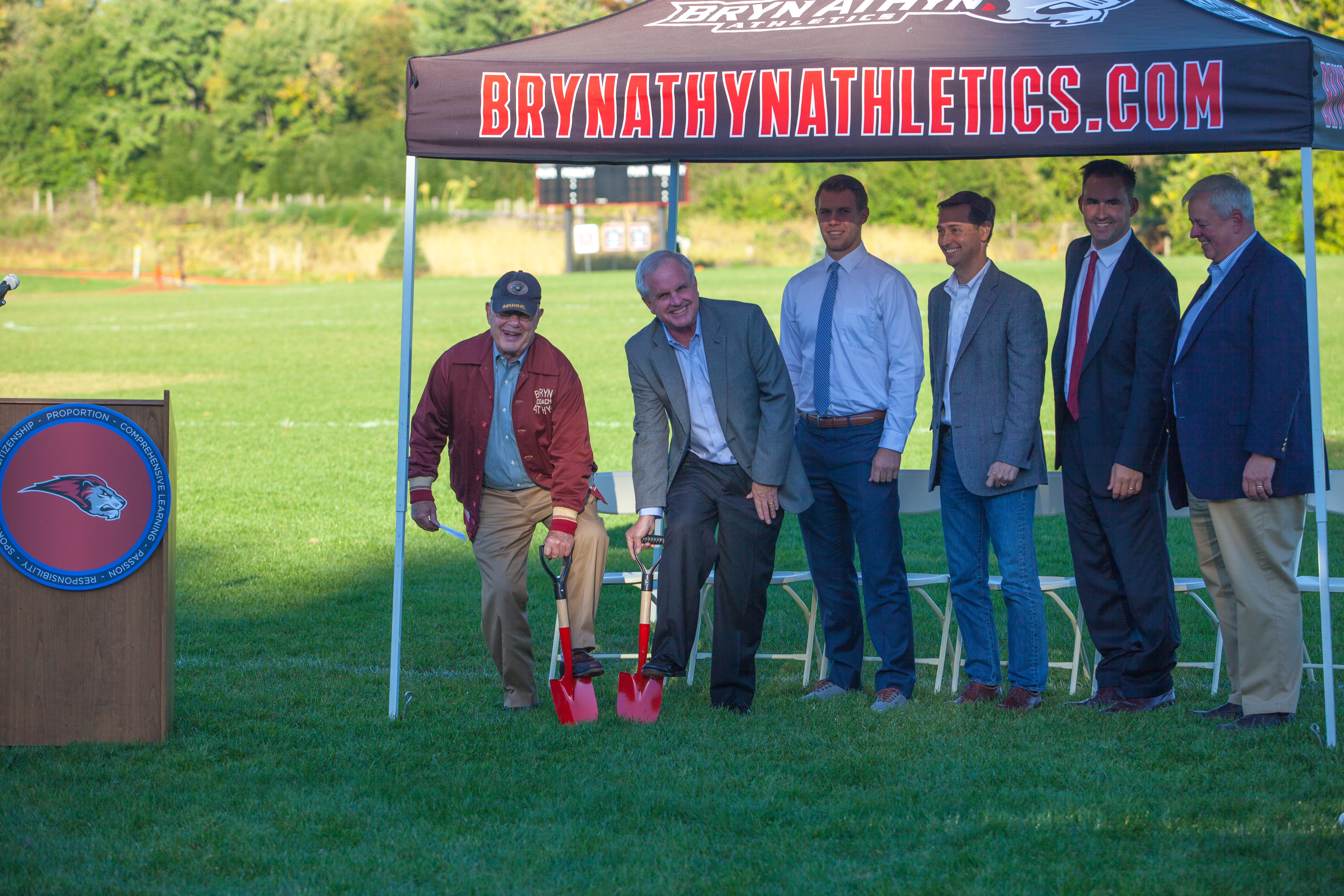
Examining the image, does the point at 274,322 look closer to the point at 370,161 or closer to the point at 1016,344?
the point at 1016,344

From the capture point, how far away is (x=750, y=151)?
5297 millimetres

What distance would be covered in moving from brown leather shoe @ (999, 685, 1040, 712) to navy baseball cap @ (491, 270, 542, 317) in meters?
2.48

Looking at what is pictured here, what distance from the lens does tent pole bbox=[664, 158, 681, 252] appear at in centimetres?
625

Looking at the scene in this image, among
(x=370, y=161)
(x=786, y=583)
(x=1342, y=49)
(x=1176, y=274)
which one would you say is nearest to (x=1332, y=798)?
(x=1342, y=49)

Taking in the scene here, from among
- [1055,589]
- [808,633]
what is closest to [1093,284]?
[1055,589]

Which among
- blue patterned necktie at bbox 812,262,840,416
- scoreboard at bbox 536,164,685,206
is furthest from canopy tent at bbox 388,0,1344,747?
scoreboard at bbox 536,164,685,206

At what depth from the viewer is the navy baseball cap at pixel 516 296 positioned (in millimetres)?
5352

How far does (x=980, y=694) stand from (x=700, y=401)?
168 centimetres

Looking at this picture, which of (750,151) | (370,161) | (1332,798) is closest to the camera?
(1332,798)

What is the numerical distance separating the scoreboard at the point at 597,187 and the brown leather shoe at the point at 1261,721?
3789 cm

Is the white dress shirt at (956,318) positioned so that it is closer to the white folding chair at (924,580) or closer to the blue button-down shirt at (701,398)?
the white folding chair at (924,580)

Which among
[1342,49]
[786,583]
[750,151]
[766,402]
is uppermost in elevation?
[1342,49]

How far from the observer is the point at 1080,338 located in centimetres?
538

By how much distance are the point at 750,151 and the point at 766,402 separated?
1.00 metres
